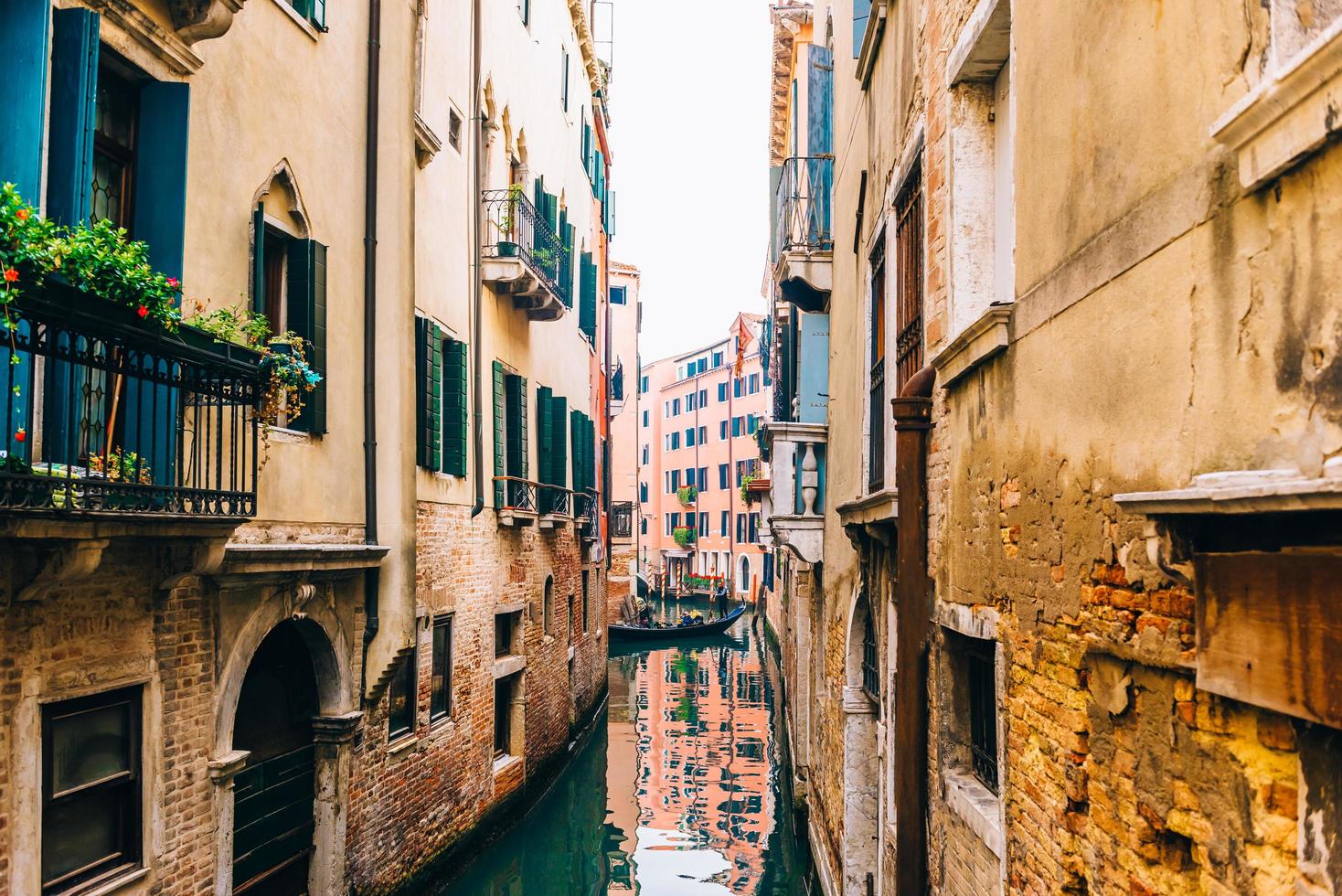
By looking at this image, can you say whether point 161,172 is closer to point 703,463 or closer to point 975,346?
point 975,346

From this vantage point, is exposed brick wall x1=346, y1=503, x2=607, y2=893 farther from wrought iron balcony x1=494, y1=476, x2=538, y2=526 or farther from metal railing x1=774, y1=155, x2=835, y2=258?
metal railing x1=774, y1=155, x2=835, y2=258

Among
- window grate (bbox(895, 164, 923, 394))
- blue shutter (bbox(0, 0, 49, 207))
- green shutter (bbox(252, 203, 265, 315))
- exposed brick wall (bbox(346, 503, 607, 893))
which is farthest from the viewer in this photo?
exposed brick wall (bbox(346, 503, 607, 893))

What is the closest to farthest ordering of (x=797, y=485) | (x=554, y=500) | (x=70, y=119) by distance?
(x=70, y=119) < (x=797, y=485) < (x=554, y=500)

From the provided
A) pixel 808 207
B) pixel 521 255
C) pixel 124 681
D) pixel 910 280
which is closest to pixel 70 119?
pixel 124 681

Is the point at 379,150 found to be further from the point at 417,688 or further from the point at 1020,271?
the point at 1020,271

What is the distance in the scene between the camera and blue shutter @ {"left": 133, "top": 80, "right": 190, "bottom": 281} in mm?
5688

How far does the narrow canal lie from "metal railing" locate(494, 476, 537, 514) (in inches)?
145

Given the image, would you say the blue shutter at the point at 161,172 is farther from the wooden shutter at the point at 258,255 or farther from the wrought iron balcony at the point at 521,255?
the wrought iron balcony at the point at 521,255

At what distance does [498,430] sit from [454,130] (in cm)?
339

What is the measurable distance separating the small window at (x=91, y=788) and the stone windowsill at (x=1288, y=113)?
16.9ft

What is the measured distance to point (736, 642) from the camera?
34094 mm

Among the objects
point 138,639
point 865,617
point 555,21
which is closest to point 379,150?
point 138,639

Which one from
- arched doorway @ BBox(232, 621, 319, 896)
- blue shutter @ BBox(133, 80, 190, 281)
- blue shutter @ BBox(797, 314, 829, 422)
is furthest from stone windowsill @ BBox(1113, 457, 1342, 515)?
blue shutter @ BBox(797, 314, 829, 422)

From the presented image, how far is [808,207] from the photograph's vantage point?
38.4ft
